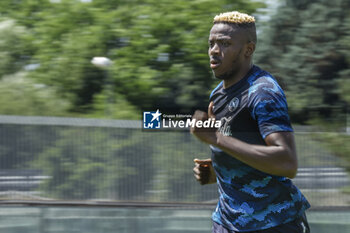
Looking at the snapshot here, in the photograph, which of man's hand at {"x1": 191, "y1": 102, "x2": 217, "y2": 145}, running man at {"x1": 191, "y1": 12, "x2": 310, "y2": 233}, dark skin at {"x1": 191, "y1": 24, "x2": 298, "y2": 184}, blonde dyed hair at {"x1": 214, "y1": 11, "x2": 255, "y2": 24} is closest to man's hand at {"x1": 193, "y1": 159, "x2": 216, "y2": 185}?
running man at {"x1": 191, "y1": 12, "x2": 310, "y2": 233}

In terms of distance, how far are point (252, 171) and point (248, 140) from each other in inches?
5.4

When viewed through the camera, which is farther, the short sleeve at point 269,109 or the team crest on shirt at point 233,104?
the team crest on shirt at point 233,104

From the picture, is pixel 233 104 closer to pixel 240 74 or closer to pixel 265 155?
pixel 240 74

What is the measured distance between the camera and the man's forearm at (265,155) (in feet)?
6.57

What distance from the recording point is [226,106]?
225cm

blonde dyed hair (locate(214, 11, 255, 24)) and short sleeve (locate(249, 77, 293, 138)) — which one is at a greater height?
blonde dyed hair (locate(214, 11, 255, 24))

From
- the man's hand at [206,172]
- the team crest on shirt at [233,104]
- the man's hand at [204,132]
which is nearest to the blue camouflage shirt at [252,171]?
the team crest on shirt at [233,104]

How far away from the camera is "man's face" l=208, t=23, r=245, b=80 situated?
7.36 ft

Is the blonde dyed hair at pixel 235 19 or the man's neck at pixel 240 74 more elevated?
the blonde dyed hair at pixel 235 19

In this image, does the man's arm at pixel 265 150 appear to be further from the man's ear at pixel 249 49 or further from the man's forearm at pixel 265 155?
the man's ear at pixel 249 49

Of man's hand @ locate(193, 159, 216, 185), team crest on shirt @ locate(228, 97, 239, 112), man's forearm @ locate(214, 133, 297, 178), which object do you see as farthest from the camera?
man's hand @ locate(193, 159, 216, 185)

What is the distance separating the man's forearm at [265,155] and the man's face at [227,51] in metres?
0.32

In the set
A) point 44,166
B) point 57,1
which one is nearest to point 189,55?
point 57,1

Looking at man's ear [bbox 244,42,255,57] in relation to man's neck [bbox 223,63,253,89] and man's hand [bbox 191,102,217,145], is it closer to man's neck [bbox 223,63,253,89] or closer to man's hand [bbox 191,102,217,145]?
man's neck [bbox 223,63,253,89]
